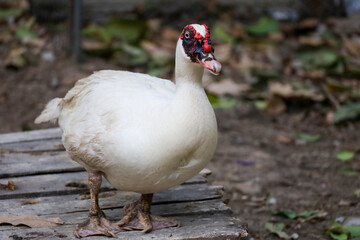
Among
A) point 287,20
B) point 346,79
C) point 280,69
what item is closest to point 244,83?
point 280,69

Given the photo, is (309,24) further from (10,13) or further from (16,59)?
(10,13)

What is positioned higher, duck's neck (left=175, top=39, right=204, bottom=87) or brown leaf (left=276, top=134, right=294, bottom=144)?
duck's neck (left=175, top=39, right=204, bottom=87)

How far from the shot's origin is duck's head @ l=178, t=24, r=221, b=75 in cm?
248

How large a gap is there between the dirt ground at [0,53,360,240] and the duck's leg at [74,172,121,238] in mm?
931

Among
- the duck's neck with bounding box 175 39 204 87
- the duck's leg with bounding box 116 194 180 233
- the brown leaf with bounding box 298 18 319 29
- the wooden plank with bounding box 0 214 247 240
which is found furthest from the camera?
the brown leaf with bounding box 298 18 319 29

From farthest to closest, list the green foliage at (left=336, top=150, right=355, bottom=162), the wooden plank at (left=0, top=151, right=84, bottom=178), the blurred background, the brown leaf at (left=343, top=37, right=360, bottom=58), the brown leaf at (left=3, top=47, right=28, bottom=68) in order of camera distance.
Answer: the brown leaf at (left=343, top=37, right=360, bottom=58) < the brown leaf at (left=3, top=47, right=28, bottom=68) < the green foliage at (left=336, top=150, right=355, bottom=162) < the blurred background < the wooden plank at (left=0, top=151, right=84, bottom=178)

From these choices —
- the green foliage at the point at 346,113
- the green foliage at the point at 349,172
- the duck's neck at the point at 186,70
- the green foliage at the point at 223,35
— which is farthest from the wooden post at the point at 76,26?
the duck's neck at the point at 186,70

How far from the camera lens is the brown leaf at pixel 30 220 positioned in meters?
2.82

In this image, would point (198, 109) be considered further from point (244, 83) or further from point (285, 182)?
point (244, 83)

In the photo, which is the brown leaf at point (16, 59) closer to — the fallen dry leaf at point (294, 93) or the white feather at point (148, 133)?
the fallen dry leaf at point (294, 93)

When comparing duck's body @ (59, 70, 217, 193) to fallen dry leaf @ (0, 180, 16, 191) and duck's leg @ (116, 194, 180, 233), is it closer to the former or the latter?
duck's leg @ (116, 194, 180, 233)

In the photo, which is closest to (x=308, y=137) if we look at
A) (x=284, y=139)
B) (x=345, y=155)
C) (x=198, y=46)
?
(x=284, y=139)

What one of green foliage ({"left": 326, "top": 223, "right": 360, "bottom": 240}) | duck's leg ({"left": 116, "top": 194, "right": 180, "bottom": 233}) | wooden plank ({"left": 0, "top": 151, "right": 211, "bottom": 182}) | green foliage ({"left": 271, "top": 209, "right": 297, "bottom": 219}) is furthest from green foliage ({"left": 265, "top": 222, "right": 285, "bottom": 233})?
duck's leg ({"left": 116, "top": 194, "right": 180, "bottom": 233})

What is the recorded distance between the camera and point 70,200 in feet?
10.3
